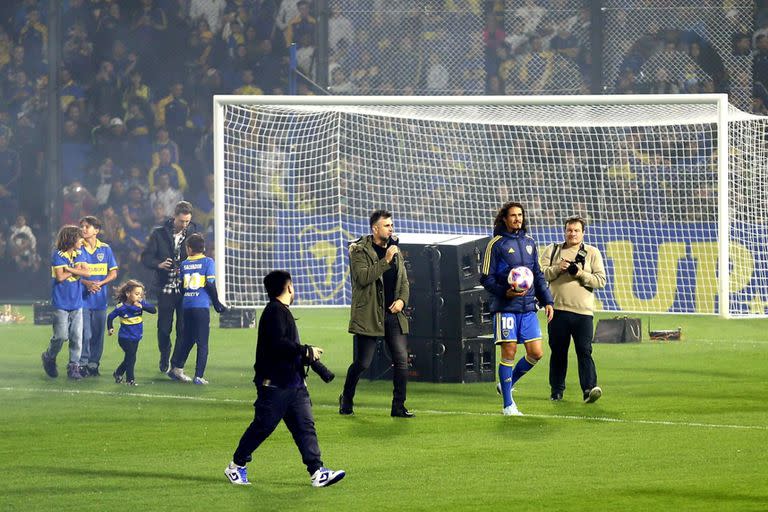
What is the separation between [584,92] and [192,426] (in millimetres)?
17691

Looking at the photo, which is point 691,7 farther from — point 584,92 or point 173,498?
point 173,498

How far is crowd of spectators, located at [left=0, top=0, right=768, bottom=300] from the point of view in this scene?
28859mm

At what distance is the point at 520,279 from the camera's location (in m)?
12.7

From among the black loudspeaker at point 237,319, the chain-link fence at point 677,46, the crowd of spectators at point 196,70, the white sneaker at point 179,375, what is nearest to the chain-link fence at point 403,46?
the crowd of spectators at point 196,70

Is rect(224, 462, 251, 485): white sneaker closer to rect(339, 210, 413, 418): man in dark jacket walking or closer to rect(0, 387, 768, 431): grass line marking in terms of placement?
rect(339, 210, 413, 418): man in dark jacket walking

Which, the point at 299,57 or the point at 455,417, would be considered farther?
the point at 299,57

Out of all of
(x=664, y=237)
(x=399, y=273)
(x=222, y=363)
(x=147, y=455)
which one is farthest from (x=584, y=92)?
(x=147, y=455)

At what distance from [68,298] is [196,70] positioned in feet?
47.2

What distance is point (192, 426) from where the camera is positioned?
1255 cm

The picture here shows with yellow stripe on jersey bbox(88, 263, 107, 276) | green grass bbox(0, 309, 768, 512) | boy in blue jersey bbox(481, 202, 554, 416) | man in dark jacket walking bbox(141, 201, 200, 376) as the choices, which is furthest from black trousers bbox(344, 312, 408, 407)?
yellow stripe on jersey bbox(88, 263, 107, 276)

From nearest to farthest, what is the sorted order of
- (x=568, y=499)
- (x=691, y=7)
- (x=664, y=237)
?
(x=568, y=499) < (x=664, y=237) < (x=691, y=7)

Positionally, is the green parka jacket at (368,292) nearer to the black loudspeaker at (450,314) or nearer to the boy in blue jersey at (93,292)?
the black loudspeaker at (450,314)

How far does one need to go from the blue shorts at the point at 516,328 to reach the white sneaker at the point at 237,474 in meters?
3.67

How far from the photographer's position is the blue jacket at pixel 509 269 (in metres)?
12.9
